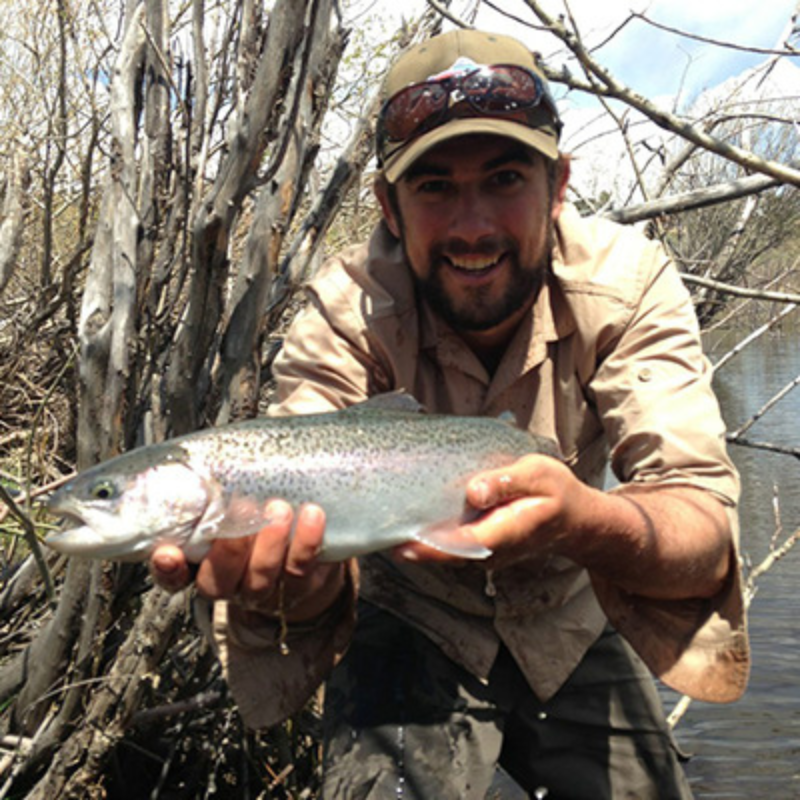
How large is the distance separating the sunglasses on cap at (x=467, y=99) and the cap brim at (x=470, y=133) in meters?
0.05

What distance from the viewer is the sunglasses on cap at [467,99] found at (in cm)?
293

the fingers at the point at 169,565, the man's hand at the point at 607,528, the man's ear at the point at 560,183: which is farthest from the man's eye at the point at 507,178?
the fingers at the point at 169,565

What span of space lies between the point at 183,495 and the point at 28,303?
201 inches

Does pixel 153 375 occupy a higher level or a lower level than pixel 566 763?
higher

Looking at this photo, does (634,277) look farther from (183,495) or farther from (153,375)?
(153,375)

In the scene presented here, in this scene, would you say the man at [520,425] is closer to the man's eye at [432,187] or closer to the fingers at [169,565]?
the man's eye at [432,187]

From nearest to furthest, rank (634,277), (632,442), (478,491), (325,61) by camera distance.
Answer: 1. (478,491)
2. (632,442)
3. (634,277)
4. (325,61)

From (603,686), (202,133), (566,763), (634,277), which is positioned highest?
(202,133)

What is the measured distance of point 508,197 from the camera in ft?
9.64

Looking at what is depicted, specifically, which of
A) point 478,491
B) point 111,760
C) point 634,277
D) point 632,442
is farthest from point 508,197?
point 111,760

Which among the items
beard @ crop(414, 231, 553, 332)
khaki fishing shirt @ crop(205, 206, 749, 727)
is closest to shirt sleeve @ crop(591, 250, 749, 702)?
khaki fishing shirt @ crop(205, 206, 749, 727)

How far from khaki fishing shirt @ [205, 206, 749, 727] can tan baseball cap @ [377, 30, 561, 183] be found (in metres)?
0.33

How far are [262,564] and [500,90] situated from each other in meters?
1.63

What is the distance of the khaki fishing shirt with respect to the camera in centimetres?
276
